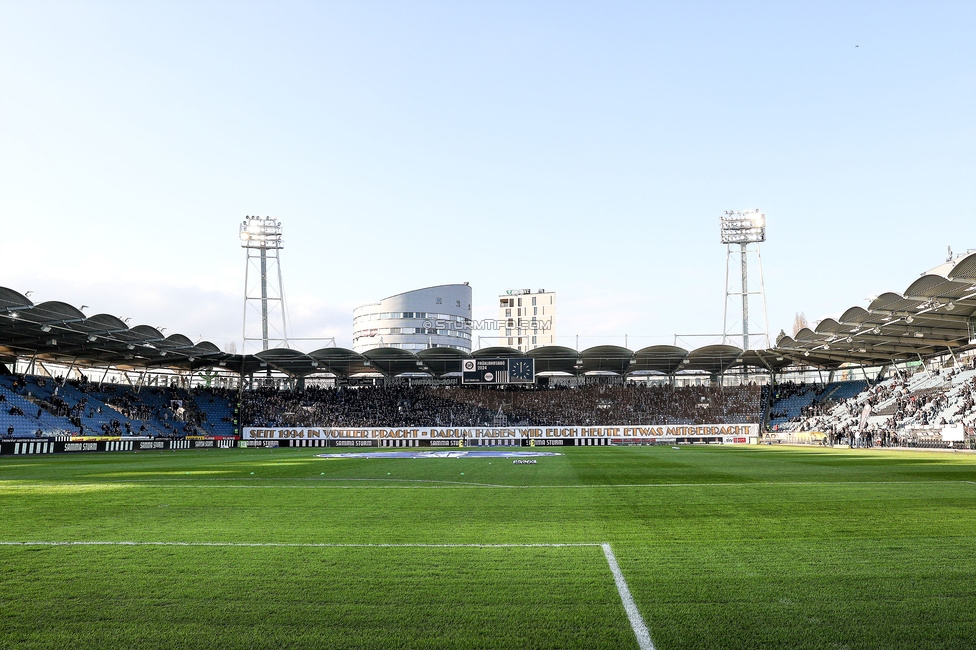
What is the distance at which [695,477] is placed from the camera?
19.0 meters

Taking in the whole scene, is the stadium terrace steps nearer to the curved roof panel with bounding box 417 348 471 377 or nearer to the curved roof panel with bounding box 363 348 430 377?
the curved roof panel with bounding box 363 348 430 377

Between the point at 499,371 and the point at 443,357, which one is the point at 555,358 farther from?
the point at 443,357

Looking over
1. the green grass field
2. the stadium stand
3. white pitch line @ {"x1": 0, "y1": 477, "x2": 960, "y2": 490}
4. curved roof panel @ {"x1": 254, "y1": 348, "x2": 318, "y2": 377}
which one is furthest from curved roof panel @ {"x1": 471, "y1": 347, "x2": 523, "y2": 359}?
the green grass field

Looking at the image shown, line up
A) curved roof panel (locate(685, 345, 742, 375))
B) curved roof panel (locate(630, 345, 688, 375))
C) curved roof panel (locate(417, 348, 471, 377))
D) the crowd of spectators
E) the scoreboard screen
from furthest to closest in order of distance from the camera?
the crowd of spectators → curved roof panel (locate(417, 348, 471, 377)) → curved roof panel (locate(630, 345, 688, 375)) → curved roof panel (locate(685, 345, 742, 375)) → the scoreboard screen

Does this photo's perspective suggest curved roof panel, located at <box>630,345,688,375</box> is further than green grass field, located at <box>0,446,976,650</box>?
Yes

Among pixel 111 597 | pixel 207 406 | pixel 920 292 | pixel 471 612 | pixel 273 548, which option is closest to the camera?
pixel 471 612

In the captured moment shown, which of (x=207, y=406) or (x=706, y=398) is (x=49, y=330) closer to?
(x=207, y=406)

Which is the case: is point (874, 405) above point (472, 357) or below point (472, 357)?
below

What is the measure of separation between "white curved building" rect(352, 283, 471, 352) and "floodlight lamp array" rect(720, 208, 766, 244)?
187 ft

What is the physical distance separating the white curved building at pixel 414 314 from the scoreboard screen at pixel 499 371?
194 feet

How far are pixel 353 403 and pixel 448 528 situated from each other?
62.0m

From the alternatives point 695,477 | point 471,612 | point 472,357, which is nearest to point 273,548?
Answer: point 471,612

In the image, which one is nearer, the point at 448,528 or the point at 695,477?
the point at 448,528

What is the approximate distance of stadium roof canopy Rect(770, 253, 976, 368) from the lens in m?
33.8
